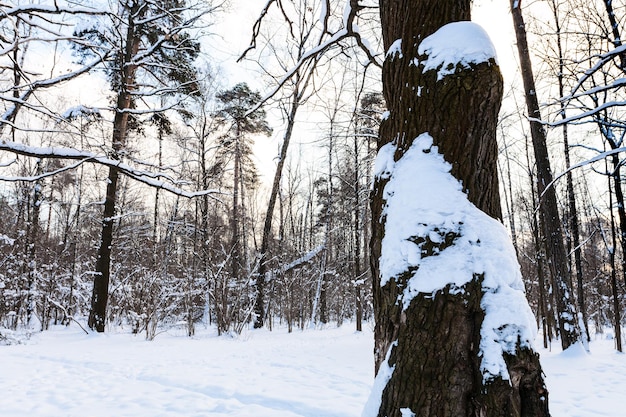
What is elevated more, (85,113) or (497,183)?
(85,113)

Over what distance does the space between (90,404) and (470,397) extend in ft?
12.1

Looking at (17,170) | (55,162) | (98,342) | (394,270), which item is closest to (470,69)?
(394,270)

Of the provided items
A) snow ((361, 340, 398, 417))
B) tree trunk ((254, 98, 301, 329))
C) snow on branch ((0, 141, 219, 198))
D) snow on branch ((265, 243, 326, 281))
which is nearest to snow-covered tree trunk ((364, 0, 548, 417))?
snow ((361, 340, 398, 417))

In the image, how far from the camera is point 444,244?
1648 millimetres

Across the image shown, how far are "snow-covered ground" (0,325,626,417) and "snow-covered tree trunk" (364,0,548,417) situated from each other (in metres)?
2.21

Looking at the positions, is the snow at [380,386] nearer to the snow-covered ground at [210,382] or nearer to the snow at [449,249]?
the snow at [449,249]

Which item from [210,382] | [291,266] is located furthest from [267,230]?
[210,382]

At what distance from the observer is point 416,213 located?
1.71m

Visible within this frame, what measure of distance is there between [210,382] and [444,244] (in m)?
3.92

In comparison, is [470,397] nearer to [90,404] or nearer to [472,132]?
[472,132]

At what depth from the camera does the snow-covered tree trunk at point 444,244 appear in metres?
1.46

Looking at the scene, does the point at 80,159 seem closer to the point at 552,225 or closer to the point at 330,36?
the point at 330,36

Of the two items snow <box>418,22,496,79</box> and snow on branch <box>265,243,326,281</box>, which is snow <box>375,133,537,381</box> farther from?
snow on branch <box>265,243,326,281</box>

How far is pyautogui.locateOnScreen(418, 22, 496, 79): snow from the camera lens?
178cm
